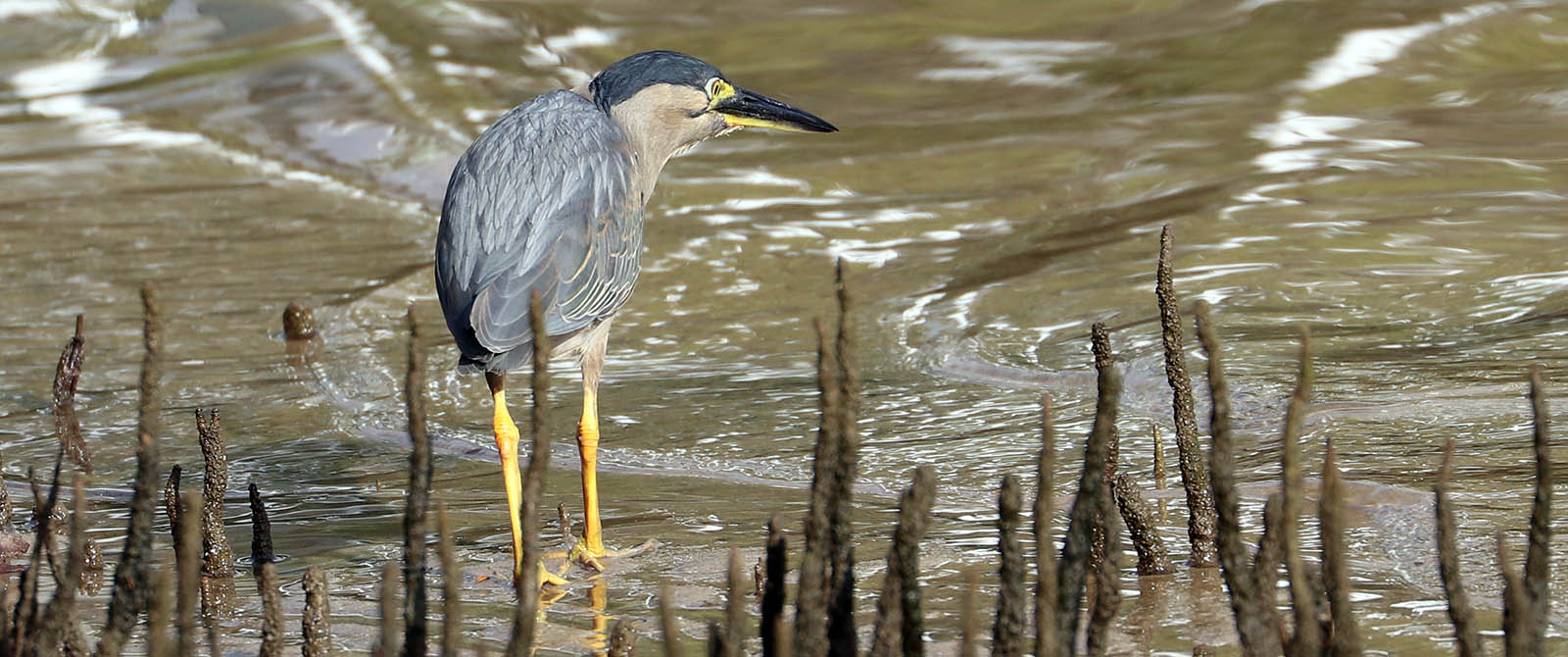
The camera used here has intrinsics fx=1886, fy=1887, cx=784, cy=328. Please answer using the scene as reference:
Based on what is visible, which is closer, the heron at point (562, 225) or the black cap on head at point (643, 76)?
the heron at point (562, 225)

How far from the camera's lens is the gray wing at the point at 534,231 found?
16.6ft

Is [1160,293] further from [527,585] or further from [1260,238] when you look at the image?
[1260,238]

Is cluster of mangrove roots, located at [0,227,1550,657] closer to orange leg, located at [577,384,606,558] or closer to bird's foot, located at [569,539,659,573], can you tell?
bird's foot, located at [569,539,659,573]

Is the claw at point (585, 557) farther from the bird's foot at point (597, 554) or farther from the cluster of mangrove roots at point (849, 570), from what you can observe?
the cluster of mangrove roots at point (849, 570)

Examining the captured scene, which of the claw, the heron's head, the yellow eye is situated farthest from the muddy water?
the yellow eye

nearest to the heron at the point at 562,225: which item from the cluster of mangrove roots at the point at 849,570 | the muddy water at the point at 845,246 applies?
the muddy water at the point at 845,246

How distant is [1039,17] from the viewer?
47.6 feet

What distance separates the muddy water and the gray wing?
0.69 m

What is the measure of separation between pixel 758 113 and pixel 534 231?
1.15 meters

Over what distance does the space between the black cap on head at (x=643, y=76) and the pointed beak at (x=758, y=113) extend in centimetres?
14

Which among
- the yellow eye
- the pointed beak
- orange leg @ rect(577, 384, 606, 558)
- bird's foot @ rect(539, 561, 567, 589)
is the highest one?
the yellow eye

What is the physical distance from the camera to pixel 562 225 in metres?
5.35

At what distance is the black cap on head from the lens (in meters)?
5.82

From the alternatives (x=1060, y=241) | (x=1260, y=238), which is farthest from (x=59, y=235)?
(x=1260, y=238)
